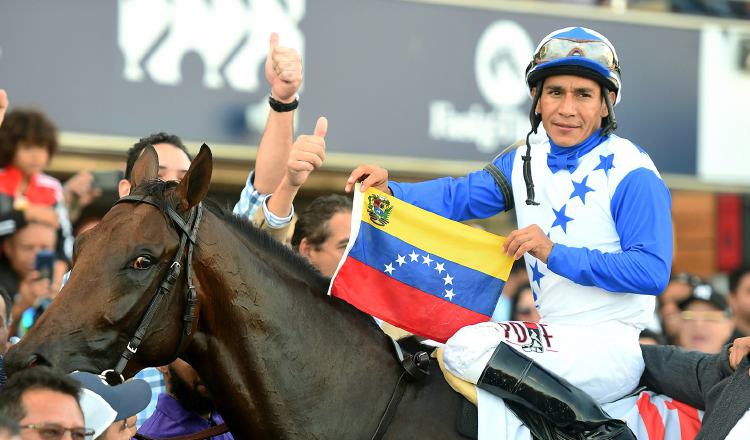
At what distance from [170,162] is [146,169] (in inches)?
38.8

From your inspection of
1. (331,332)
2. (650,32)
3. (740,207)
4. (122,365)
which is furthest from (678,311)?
(122,365)

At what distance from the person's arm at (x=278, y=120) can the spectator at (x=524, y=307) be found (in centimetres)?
406

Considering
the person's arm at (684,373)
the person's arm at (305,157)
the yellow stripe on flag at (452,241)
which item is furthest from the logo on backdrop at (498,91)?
the person's arm at (684,373)

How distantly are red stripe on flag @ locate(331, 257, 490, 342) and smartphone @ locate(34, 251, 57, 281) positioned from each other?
2936 mm

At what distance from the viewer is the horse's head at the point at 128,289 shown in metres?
3.55

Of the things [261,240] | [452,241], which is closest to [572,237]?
[452,241]

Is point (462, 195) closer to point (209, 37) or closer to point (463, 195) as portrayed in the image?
point (463, 195)

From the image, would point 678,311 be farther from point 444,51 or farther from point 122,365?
point 122,365

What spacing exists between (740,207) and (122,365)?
930 centimetres

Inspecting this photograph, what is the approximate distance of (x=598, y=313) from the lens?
164 inches

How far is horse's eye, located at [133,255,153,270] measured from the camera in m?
3.64

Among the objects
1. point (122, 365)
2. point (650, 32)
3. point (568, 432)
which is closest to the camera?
point (122, 365)

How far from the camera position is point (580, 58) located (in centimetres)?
423

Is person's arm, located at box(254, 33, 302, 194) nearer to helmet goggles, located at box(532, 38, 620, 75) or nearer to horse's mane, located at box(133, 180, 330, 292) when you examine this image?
horse's mane, located at box(133, 180, 330, 292)
